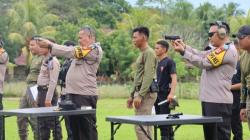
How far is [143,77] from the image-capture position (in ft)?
27.1

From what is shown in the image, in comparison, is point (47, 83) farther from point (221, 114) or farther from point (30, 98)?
point (221, 114)

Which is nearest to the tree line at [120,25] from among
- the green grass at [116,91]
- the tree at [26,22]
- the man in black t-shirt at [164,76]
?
the tree at [26,22]

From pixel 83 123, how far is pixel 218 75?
2085mm

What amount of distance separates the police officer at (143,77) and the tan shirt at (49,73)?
4.49 feet

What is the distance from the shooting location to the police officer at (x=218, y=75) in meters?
6.68

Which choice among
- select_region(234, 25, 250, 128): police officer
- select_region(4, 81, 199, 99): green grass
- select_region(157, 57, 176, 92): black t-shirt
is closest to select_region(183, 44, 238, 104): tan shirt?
select_region(234, 25, 250, 128): police officer

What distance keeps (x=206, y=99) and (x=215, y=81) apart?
236 millimetres

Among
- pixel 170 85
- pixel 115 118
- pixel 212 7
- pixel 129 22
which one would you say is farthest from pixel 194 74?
pixel 115 118

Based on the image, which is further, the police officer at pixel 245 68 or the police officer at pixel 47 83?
the police officer at pixel 47 83

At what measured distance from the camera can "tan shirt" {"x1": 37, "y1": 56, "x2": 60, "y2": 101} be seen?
903 cm

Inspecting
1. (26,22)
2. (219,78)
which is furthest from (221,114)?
(26,22)

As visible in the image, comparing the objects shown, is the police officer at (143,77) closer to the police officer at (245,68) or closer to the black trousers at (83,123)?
the black trousers at (83,123)

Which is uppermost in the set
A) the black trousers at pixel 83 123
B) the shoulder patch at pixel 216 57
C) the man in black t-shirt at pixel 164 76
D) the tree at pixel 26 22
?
the tree at pixel 26 22

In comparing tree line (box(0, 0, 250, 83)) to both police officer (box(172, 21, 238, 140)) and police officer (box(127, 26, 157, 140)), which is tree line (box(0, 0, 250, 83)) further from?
police officer (box(172, 21, 238, 140))
